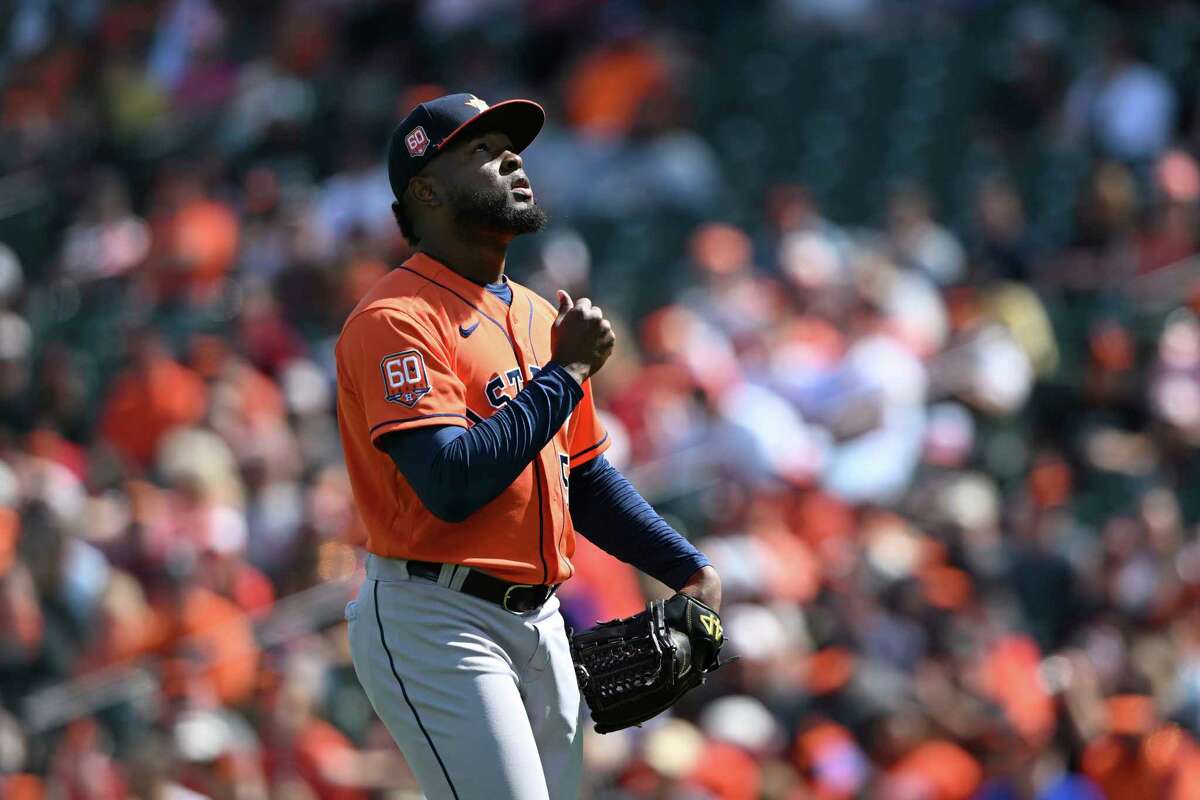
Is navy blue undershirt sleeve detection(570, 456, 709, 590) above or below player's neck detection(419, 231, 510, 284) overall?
below

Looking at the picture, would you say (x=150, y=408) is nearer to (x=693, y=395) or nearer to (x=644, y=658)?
(x=693, y=395)

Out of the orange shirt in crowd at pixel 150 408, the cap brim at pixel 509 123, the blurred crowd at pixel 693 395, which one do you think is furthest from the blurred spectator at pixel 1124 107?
the cap brim at pixel 509 123

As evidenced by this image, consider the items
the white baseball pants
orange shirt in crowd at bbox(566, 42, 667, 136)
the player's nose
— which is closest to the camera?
the white baseball pants

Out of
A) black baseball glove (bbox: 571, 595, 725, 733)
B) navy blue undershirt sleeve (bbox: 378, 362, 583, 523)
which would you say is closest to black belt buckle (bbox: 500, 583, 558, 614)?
black baseball glove (bbox: 571, 595, 725, 733)

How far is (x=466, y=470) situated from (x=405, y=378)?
0.22 meters

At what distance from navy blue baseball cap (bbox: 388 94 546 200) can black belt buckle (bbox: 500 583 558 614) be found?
825 mm

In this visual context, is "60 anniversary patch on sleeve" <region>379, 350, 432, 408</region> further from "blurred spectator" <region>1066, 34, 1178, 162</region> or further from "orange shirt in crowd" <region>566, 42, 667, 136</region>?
"orange shirt in crowd" <region>566, 42, 667, 136</region>

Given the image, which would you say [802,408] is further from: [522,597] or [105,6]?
[105,6]

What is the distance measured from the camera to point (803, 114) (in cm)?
1241

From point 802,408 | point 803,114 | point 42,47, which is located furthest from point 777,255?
point 42,47

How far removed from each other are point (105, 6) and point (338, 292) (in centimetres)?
529

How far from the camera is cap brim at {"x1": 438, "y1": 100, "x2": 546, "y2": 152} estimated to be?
12.1 feet

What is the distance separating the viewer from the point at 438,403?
3.48 m

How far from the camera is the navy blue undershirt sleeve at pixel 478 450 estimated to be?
3404 millimetres
